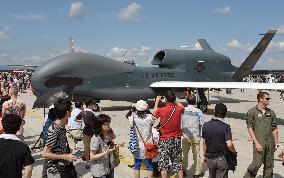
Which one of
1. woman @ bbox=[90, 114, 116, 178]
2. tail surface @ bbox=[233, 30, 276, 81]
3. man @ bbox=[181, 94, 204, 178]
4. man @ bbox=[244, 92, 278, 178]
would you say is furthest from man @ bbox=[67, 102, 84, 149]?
tail surface @ bbox=[233, 30, 276, 81]

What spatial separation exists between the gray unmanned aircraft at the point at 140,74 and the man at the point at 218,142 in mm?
10446

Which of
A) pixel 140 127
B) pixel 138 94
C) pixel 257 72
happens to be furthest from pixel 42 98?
pixel 257 72

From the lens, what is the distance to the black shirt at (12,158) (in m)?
3.62

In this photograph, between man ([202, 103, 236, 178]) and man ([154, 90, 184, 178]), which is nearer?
man ([202, 103, 236, 178])

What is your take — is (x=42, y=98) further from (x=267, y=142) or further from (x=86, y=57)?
(x=86, y=57)

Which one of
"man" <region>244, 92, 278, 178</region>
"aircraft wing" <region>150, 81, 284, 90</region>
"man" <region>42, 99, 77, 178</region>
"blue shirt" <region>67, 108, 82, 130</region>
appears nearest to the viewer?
"man" <region>42, 99, 77, 178</region>

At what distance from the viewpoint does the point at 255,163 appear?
6.29m

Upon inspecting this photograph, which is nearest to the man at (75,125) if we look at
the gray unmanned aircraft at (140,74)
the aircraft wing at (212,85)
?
the gray unmanned aircraft at (140,74)

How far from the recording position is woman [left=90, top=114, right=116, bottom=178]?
478 cm

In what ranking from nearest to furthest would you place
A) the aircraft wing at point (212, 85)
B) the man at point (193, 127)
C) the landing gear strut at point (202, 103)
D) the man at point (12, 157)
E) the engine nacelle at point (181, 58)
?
the man at point (12, 157) < the man at point (193, 127) < the aircraft wing at point (212, 85) < the landing gear strut at point (202, 103) < the engine nacelle at point (181, 58)

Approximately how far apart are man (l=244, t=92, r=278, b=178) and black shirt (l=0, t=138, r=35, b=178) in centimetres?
422

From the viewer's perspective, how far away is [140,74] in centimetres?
2031

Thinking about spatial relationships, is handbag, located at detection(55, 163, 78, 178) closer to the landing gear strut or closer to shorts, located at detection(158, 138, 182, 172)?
shorts, located at detection(158, 138, 182, 172)

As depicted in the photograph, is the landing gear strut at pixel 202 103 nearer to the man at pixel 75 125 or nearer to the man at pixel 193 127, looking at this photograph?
the man at pixel 193 127
